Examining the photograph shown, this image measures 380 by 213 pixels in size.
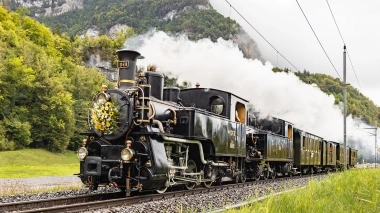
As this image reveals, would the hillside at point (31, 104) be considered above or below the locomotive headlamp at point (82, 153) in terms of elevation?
above

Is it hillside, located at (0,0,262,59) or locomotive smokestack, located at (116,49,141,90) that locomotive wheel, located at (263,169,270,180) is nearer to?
hillside, located at (0,0,262,59)

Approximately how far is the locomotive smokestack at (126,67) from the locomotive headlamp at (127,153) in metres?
1.98

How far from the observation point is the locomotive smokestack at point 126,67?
11.3 m

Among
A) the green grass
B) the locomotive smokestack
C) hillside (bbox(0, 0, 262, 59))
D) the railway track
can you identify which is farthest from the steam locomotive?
hillside (bbox(0, 0, 262, 59))

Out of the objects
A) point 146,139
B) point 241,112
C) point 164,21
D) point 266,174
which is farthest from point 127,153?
point 164,21

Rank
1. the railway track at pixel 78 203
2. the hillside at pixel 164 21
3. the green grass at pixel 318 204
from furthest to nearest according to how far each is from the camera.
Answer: the hillside at pixel 164 21, the railway track at pixel 78 203, the green grass at pixel 318 204

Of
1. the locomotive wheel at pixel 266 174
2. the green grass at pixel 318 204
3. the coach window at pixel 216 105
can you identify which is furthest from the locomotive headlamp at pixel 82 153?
the locomotive wheel at pixel 266 174

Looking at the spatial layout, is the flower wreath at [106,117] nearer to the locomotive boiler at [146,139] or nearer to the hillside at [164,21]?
the locomotive boiler at [146,139]

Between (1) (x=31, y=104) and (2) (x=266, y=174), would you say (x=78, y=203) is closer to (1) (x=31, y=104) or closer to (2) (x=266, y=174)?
(2) (x=266, y=174)

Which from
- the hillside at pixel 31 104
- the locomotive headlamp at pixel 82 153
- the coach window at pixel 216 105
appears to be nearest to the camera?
the locomotive headlamp at pixel 82 153

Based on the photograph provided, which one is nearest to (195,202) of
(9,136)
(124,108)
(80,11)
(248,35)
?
(124,108)

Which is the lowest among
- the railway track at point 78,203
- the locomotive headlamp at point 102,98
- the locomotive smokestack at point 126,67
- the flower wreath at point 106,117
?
the railway track at point 78,203

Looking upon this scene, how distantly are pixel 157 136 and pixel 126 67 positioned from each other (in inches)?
83.6

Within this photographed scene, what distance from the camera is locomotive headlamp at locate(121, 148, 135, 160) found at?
9969 mm
